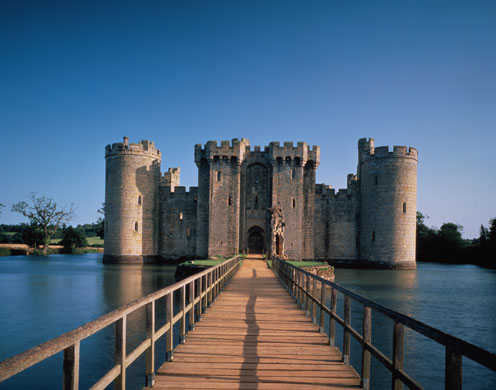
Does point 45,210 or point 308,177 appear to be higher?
point 308,177

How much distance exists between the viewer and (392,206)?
37.9 meters

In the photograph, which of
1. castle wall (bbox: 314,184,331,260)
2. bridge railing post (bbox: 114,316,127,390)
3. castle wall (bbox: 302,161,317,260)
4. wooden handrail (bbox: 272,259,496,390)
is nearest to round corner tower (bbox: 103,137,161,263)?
castle wall (bbox: 302,161,317,260)

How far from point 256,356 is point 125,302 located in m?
14.8

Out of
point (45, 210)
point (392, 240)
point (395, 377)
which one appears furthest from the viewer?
point (45, 210)

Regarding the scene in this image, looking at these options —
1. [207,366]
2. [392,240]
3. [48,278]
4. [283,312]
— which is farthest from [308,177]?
[207,366]

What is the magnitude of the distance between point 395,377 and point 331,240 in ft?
126

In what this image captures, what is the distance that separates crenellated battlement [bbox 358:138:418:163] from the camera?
125 feet

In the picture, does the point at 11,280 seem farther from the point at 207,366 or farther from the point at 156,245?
the point at 207,366

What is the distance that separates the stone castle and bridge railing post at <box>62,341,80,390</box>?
113ft

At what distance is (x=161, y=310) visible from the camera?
17719 millimetres

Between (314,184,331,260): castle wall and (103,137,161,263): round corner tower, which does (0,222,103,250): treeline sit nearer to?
(103,137,161,263): round corner tower

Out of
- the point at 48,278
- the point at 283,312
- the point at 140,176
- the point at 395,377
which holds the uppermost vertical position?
the point at 140,176

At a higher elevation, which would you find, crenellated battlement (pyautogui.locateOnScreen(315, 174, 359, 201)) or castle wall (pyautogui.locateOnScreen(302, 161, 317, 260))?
crenellated battlement (pyautogui.locateOnScreen(315, 174, 359, 201))

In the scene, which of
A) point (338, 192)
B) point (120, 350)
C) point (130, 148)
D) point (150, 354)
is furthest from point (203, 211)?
point (120, 350)
